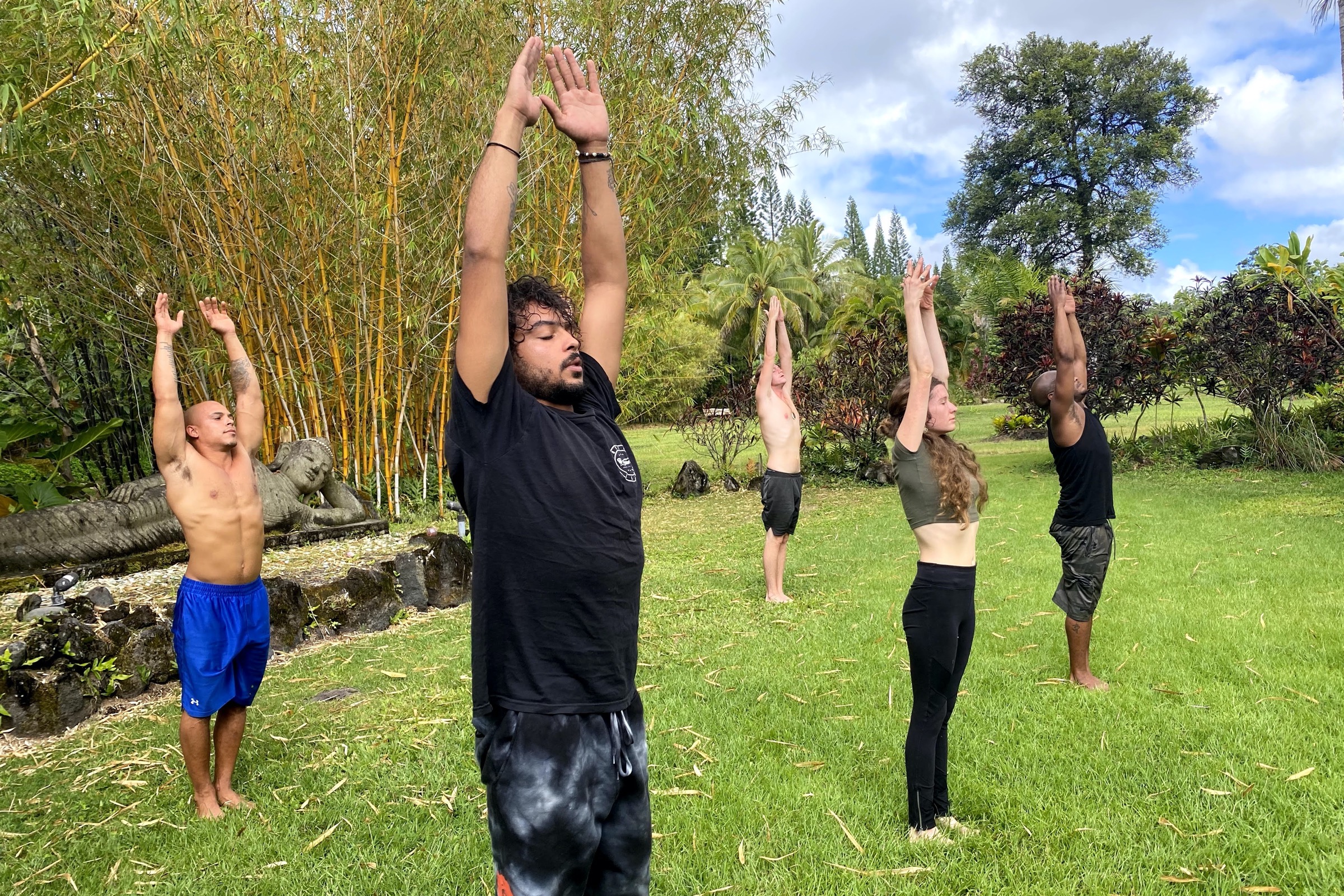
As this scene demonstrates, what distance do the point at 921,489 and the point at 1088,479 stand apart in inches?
68.2

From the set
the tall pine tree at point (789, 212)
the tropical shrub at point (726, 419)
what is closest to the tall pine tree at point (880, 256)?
the tall pine tree at point (789, 212)

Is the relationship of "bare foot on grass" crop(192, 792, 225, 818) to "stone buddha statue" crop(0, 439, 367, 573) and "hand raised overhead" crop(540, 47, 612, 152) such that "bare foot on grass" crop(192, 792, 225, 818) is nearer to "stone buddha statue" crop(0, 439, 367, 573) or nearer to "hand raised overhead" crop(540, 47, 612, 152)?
"stone buddha statue" crop(0, 439, 367, 573)

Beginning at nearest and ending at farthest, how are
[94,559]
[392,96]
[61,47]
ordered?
[61,47], [94,559], [392,96]

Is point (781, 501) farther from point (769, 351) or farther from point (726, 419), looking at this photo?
point (726, 419)

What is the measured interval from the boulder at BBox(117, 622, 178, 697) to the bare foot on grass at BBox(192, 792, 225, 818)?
5.00 feet

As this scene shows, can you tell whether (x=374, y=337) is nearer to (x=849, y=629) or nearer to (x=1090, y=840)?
(x=849, y=629)

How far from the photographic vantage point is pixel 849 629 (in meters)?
5.40

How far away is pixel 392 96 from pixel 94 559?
452cm

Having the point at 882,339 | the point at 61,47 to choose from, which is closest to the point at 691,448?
the point at 882,339

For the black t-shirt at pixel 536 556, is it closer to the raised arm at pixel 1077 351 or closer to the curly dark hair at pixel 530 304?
the curly dark hair at pixel 530 304

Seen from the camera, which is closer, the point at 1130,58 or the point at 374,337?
the point at 374,337

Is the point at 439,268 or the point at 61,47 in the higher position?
the point at 61,47

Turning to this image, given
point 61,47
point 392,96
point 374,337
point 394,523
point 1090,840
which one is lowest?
point 1090,840

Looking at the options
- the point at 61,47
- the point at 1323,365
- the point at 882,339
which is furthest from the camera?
the point at 882,339
